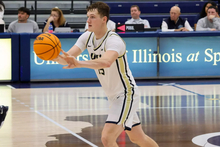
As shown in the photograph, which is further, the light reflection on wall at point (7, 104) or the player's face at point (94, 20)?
the light reflection on wall at point (7, 104)

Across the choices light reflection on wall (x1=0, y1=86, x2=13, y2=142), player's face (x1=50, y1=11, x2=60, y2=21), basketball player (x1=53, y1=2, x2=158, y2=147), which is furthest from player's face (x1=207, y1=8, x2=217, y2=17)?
basketball player (x1=53, y1=2, x2=158, y2=147)

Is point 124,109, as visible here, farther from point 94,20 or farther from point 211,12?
point 211,12

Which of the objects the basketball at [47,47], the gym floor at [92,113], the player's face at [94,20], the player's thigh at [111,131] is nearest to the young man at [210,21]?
the gym floor at [92,113]

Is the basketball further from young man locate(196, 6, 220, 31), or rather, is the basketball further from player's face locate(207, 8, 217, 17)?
player's face locate(207, 8, 217, 17)

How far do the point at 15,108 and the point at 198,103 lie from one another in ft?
11.6

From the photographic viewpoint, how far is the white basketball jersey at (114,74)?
397cm

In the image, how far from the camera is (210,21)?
11.9 metres

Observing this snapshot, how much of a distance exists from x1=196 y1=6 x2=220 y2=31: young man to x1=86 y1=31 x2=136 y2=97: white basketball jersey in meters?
8.12

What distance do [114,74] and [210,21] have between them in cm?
853

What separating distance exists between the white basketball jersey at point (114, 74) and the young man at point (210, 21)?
8.12 m

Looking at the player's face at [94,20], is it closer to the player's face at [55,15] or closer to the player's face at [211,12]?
the player's face at [55,15]

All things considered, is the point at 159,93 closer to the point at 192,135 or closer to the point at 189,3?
the point at 192,135

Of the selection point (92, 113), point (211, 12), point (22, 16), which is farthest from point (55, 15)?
point (92, 113)

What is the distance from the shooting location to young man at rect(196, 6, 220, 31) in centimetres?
1177
